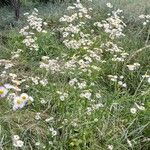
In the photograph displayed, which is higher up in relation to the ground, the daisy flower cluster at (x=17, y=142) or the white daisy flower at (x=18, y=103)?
the white daisy flower at (x=18, y=103)

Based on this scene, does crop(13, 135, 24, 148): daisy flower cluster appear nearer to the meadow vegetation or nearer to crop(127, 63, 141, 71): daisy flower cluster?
the meadow vegetation

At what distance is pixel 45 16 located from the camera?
21.5ft

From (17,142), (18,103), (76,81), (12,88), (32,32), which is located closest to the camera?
(17,142)

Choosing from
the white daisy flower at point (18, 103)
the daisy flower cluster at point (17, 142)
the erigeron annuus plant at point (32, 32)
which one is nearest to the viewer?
the daisy flower cluster at point (17, 142)

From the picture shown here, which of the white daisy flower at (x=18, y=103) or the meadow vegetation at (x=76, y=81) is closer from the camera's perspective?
the white daisy flower at (x=18, y=103)

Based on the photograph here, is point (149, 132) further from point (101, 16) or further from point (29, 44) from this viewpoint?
point (101, 16)

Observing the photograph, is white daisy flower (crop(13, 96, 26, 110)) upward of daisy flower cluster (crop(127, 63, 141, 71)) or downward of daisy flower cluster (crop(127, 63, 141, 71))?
upward

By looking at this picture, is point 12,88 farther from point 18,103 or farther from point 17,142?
point 17,142

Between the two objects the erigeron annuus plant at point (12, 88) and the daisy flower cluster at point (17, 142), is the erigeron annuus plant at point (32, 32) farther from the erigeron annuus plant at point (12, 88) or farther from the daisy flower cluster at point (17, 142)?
the daisy flower cluster at point (17, 142)

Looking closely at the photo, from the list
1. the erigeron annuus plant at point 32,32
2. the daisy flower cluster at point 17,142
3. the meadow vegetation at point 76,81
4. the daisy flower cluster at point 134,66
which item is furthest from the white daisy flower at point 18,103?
the erigeron annuus plant at point 32,32

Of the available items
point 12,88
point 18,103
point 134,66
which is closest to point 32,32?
point 134,66

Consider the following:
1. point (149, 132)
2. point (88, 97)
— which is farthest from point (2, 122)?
point (149, 132)

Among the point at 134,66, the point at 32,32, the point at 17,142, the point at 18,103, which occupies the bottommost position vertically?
the point at 32,32

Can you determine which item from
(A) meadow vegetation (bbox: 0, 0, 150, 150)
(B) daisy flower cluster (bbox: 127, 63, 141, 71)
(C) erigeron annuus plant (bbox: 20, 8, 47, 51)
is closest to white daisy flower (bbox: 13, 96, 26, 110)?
(A) meadow vegetation (bbox: 0, 0, 150, 150)
